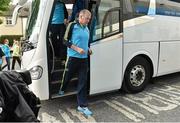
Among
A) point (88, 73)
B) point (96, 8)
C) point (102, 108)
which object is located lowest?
point (102, 108)

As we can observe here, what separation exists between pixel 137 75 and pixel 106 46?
1.33 metres

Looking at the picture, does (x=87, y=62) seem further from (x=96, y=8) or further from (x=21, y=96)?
(x=21, y=96)

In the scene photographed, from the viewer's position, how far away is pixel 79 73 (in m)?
5.62

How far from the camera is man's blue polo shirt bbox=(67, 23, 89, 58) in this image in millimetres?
5430

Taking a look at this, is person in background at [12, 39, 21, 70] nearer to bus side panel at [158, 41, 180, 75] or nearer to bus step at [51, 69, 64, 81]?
bus step at [51, 69, 64, 81]

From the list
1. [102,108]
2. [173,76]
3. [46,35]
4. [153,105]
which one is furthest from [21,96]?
[173,76]

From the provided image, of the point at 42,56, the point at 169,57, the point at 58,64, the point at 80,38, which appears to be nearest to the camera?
the point at 80,38

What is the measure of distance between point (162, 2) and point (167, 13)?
308 millimetres

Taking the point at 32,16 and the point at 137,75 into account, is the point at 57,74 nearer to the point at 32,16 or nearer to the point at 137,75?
the point at 32,16

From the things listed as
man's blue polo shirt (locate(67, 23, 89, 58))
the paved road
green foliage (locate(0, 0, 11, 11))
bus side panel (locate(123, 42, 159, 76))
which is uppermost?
green foliage (locate(0, 0, 11, 11))

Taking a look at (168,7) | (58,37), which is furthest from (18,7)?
(168,7)

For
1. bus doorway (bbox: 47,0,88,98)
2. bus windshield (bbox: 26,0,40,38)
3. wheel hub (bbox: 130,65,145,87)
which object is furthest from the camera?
wheel hub (bbox: 130,65,145,87)

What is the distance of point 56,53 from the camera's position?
22.5 ft

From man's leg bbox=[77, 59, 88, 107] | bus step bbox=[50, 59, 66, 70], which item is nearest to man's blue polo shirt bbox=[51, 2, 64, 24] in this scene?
bus step bbox=[50, 59, 66, 70]
